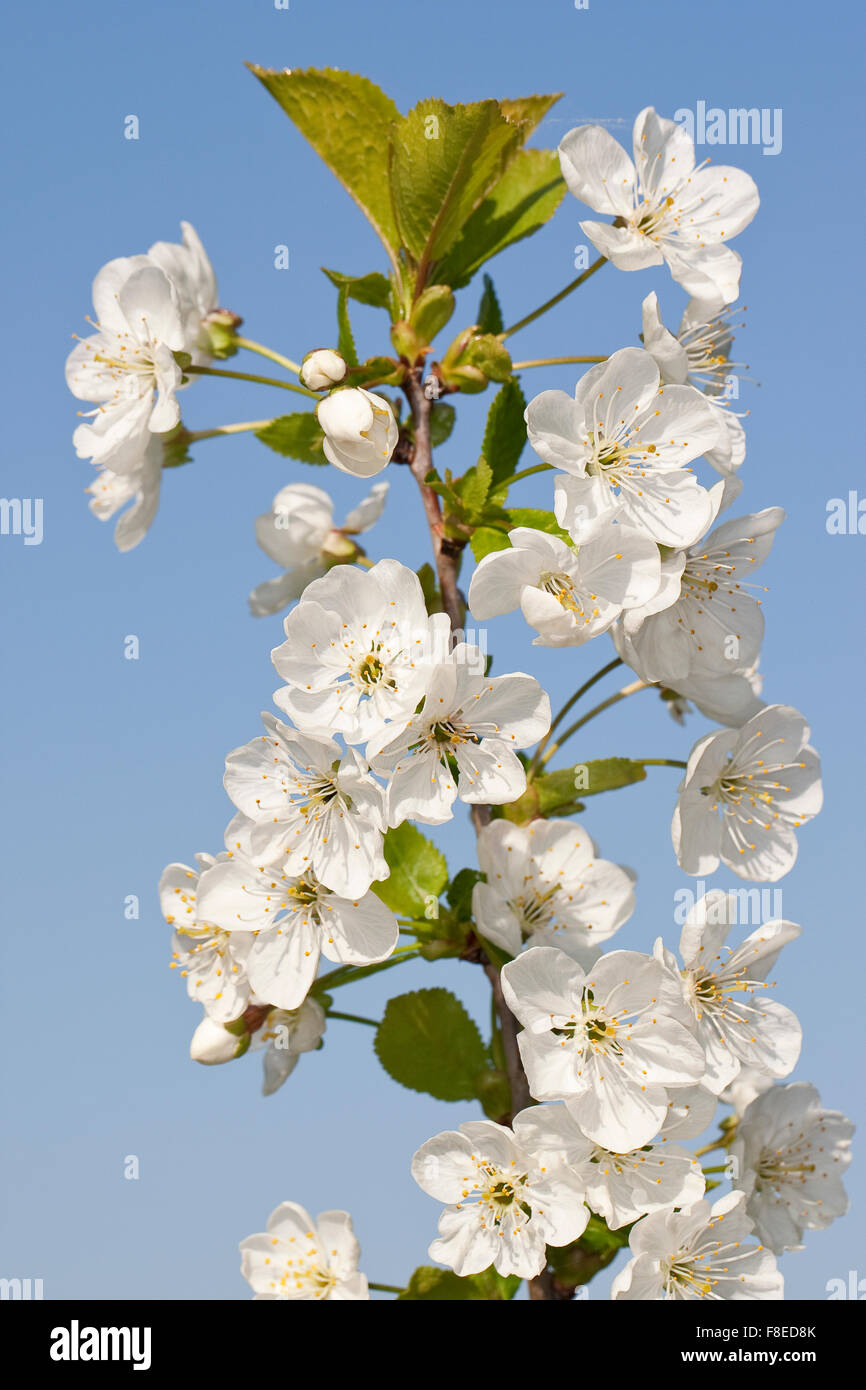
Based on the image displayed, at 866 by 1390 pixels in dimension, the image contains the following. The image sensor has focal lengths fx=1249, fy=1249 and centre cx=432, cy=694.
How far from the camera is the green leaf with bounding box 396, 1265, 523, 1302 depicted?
2203mm

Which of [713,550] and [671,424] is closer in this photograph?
[671,424]

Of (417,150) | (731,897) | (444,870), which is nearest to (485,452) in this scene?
(417,150)

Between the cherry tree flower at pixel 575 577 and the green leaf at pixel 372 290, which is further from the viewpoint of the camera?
the green leaf at pixel 372 290

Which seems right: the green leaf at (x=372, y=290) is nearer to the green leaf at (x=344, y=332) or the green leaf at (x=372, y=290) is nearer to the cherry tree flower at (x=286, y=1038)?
the green leaf at (x=344, y=332)

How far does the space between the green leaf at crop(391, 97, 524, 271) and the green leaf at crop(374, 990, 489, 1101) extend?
1462mm

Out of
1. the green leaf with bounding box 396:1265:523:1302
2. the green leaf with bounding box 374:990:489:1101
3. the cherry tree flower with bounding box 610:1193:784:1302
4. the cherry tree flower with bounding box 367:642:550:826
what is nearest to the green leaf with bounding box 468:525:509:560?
the cherry tree flower with bounding box 367:642:550:826

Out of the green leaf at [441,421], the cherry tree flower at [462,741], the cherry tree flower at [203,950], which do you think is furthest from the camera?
the green leaf at [441,421]

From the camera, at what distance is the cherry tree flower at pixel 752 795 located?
2350mm

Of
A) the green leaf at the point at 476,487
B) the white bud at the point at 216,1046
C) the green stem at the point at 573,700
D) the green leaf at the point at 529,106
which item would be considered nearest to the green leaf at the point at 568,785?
the green stem at the point at 573,700

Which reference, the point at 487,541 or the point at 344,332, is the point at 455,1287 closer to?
the point at 487,541

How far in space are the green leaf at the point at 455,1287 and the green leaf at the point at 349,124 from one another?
1.96 m

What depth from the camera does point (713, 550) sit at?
235cm

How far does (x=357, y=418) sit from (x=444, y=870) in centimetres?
84
